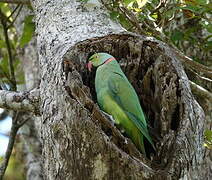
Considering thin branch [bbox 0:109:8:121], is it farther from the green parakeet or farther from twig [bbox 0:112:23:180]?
the green parakeet

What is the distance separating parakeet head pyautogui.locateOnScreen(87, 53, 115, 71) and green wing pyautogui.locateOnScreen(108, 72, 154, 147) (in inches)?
4.0

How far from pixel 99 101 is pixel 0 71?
1.67 meters

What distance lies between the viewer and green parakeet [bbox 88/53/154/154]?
2.65 metres

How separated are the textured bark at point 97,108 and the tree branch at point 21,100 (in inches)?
9.7

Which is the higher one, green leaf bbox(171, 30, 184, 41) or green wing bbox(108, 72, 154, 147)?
green leaf bbox(171, 30, 184, 41)

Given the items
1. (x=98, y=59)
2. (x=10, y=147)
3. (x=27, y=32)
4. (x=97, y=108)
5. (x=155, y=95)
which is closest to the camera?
(x=97, y=108)

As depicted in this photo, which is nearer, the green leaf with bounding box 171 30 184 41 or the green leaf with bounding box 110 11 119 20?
the green leaf with bounding box 110 11 119 20

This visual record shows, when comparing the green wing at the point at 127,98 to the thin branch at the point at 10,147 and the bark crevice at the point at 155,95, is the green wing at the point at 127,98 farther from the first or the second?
the thin branch at the point at 10,147

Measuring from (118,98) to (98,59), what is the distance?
0.26 metres

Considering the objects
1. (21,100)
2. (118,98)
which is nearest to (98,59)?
(118,98)

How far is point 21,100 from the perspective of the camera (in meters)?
2.95

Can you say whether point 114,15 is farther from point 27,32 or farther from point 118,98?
point 27,32

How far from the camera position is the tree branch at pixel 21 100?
9.43 ft

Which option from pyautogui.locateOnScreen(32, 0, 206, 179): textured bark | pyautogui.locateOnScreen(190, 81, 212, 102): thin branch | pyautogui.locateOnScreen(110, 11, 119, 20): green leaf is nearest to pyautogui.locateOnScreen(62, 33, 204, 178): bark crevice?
pyautogui.locateOnScreen(32, 0, 206, 179): textured bark
